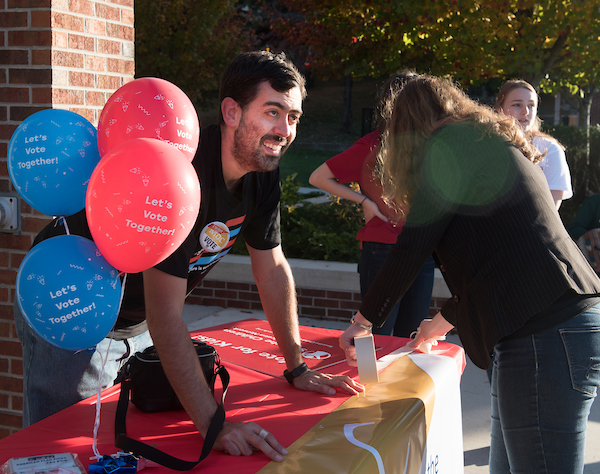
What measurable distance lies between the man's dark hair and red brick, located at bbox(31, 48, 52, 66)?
119 cm

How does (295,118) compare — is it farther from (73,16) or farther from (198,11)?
(198,11)

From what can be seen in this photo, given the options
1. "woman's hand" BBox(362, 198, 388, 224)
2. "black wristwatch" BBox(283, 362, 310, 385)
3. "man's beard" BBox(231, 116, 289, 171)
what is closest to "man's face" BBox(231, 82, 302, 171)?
"man's beard" BBox(231, 116, 289, 171)

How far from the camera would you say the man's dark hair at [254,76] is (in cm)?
207

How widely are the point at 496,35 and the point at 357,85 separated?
25529 mm

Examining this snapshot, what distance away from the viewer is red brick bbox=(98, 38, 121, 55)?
305 cm

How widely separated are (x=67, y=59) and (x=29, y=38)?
20 cm

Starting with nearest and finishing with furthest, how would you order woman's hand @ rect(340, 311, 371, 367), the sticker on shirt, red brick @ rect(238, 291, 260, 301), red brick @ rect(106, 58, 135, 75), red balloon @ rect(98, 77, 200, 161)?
red balloon @ rect(98, 77, 200, 161), the sticker on shirt, woman's hand @ rect(340, 311, 371, 367), red brick @ rect(106, 58, 135, 75), red brick @ rect(238, 291, 260, 301)

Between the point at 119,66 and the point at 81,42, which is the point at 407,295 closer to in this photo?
the point at 119,66

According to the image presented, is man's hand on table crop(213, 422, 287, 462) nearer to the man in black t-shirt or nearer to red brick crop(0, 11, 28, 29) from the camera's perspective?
the man in black t-shirt

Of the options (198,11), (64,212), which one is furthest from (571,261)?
(198,11)

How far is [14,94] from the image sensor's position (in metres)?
2.94

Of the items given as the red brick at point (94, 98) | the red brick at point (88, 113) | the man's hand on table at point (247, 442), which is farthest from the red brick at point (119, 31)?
the man's hand on table at point (247, 442)

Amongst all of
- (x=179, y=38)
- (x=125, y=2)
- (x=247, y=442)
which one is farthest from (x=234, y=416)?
(x=179, y=38)

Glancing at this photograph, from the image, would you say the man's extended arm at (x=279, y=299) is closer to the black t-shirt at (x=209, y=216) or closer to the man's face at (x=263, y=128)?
the black t-shirt at (x=209, y=216)
